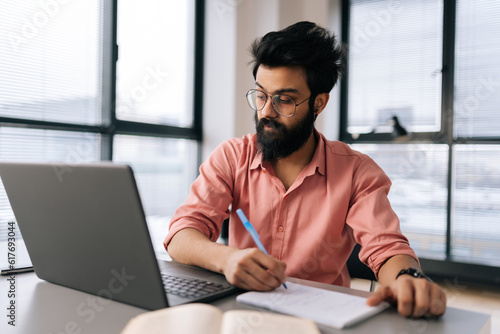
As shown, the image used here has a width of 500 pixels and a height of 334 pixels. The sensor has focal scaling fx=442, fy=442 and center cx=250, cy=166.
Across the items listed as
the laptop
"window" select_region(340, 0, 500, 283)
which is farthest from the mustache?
"window" select_region(340, 0, 500, 283)

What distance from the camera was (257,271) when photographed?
94 centimetres

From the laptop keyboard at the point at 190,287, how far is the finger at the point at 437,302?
0.41 meters

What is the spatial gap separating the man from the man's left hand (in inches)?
14.2

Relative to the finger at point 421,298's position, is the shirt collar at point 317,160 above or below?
above

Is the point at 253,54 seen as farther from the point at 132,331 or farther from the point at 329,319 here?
the point at 132,331

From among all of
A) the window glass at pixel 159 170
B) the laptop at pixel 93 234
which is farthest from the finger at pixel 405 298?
the window glass at pixel 159 170

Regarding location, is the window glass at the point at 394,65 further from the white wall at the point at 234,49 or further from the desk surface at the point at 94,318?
the desk surface at the point at 94,318

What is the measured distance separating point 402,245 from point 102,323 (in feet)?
2.62

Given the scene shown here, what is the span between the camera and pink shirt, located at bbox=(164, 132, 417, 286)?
1401 mm

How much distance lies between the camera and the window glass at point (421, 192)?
11.4ft

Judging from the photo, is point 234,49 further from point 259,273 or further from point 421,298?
point 421,298

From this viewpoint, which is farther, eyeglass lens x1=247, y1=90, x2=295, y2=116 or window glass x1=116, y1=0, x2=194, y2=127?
window glass x1=116, y1=0, x2=194, y2=127

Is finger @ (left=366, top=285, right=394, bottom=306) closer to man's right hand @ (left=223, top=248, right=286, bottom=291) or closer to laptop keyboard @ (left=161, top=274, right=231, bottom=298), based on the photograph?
man's right hand @ (left=223, top=248, right=286, bottom=291)

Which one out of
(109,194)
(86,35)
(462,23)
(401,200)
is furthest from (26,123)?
(462,23)
